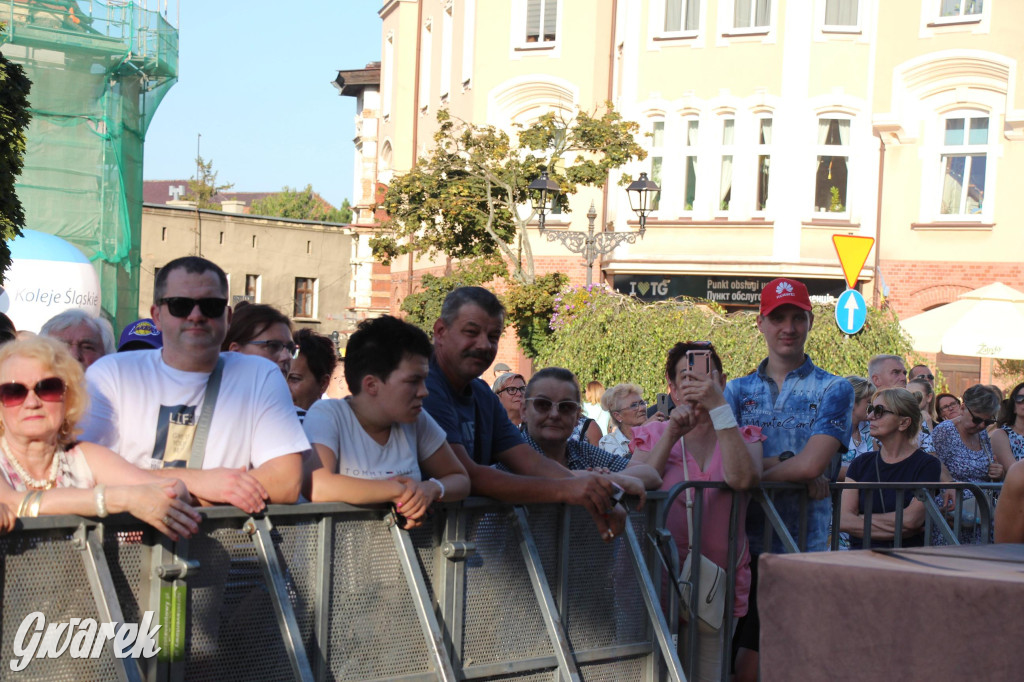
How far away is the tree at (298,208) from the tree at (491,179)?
190 ft

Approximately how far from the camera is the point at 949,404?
13.3 m

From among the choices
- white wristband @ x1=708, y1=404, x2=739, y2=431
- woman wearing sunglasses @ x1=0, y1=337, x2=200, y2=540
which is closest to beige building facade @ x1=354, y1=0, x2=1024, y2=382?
white wristband @ x1=708, y1=404, x2=739, y2=431

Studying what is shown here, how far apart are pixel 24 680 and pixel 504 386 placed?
6761 millimetres

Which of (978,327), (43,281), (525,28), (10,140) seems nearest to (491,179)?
(525,28)

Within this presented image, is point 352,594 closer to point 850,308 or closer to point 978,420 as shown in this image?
point 978,420

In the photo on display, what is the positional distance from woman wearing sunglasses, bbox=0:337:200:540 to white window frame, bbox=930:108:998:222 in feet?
79.8

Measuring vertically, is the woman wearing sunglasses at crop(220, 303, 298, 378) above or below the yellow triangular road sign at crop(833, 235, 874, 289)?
below

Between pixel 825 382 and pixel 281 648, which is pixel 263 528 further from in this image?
pixel 825 382

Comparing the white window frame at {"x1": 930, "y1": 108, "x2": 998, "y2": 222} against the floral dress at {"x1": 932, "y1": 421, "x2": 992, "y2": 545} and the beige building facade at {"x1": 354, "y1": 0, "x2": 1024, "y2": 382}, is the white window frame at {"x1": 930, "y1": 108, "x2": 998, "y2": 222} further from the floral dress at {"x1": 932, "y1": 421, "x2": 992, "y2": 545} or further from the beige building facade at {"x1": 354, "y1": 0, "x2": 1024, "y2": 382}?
the floral dress at {"x1": 932, "y1": 421, "x2": 992, "y2": 545}

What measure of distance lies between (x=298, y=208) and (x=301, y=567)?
83.2 m

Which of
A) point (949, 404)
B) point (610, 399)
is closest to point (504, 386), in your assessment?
point (610, 399)

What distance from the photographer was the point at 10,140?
48.3ft

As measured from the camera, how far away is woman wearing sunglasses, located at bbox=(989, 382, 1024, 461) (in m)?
10.5

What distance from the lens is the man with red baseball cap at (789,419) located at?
227 inches
